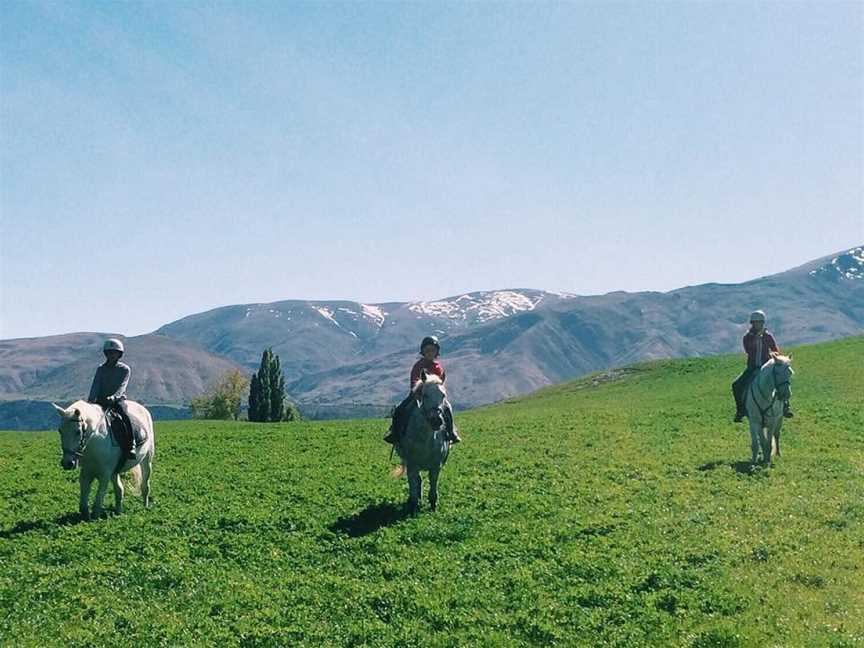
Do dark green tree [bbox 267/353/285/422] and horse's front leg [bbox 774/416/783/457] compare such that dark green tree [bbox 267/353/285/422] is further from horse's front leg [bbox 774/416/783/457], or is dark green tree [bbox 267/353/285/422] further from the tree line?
horse's front leg [bbox 774/416/783/457]

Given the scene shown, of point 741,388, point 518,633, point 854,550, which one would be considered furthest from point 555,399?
point 518,633

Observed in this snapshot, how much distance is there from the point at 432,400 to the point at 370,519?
3.84 m

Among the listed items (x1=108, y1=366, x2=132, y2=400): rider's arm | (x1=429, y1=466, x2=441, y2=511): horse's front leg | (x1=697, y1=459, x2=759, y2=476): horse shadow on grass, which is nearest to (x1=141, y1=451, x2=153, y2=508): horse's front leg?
(x1=108, y1=366, x2=132, y2=400): rider's arm

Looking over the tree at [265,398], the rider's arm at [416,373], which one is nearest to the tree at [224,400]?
the tree at [265,398]

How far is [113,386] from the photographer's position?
68.9 feet

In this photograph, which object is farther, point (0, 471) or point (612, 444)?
point (612, 444)

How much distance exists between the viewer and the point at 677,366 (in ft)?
231

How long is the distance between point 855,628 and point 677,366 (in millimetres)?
59643

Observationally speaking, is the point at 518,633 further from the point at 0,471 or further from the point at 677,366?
the point at 677,366

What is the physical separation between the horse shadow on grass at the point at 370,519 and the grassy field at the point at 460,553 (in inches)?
3.6

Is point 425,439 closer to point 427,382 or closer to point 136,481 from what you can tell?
point 427,382

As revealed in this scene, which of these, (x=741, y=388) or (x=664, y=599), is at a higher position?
(x=741, y=388)

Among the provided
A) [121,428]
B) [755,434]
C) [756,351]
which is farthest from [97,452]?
[756,351]

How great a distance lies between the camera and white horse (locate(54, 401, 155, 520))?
18922mm
